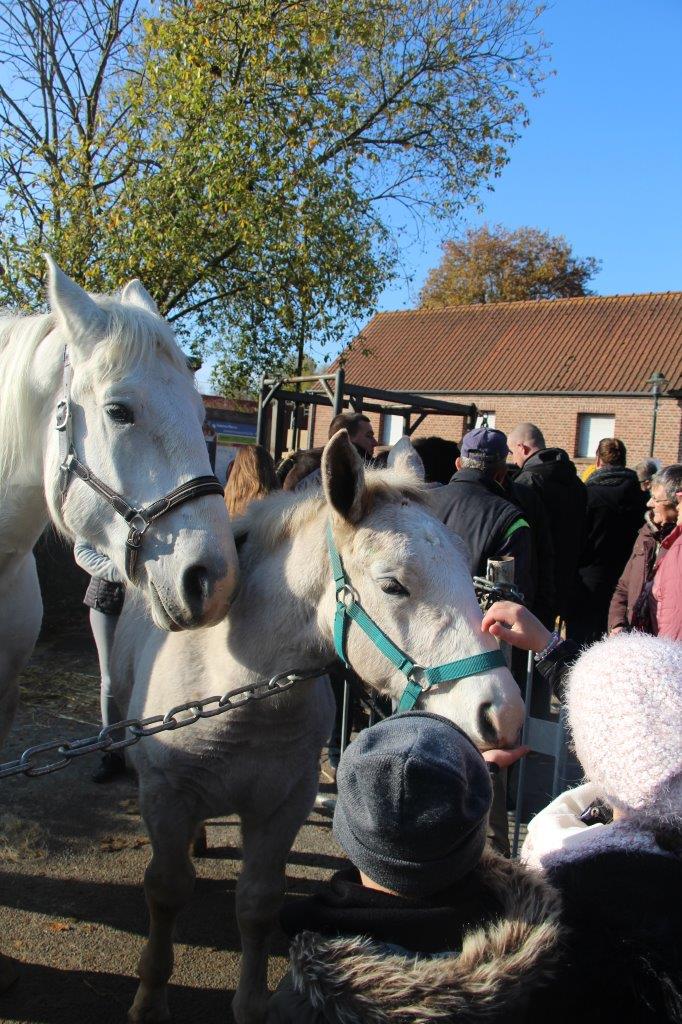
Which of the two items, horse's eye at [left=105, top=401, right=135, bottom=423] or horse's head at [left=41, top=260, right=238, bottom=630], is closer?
horse's head at [left=41, top=260, right=238, bottom=630]

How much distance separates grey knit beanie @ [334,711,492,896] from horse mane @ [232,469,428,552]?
111 centimetres

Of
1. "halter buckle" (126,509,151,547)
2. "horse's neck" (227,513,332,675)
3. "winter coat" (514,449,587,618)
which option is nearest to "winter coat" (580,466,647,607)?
"winter coat" (514,449,587,618)

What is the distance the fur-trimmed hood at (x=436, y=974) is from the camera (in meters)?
1.12

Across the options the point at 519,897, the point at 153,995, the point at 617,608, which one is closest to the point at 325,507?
the point at 519,897

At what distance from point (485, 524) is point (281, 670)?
185 centimetres

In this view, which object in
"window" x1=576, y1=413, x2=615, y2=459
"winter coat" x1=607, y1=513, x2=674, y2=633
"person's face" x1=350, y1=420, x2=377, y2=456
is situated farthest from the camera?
"window" x1=576, y1=413, x2=615, y2=459

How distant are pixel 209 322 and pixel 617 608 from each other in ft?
24.7

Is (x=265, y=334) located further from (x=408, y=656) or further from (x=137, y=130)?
(x=408, y=656)

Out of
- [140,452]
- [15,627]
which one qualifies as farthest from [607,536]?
[140,452]

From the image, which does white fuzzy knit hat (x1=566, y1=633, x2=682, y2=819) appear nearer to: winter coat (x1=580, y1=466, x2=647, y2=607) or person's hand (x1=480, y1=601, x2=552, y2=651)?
person's hand (x1=480, y1=601, x2=552, y2=651)

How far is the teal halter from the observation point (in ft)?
6.55

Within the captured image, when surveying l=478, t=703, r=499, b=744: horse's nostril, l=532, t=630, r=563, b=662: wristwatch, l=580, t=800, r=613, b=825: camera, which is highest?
l=532, t=630, r=563, b=662: wristwatch

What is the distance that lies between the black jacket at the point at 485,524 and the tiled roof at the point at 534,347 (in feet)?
75.7

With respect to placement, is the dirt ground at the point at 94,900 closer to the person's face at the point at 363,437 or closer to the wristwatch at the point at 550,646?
the wristwatch at the point at 550,646
